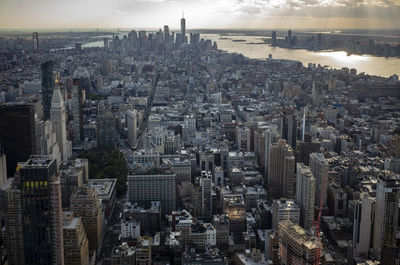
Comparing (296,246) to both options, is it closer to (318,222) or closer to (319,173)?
(318,222)

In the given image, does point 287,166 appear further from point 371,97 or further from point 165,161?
point 371,97

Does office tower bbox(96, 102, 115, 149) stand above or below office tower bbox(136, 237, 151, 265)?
above

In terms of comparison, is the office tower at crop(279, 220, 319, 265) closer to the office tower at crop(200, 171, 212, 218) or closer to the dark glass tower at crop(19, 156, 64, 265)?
the office tower at crop(200, 171, 212, 218)

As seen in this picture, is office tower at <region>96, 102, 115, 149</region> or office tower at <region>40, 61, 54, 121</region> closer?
office tower at <region>40, 61, 54, 121</region>

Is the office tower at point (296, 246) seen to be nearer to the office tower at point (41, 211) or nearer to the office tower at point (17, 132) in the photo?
the office tower at point (41, 211)

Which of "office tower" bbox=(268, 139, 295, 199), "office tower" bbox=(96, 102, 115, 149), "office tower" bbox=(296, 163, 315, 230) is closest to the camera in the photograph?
"office tower" bbox=(296, 163, 315, 230)

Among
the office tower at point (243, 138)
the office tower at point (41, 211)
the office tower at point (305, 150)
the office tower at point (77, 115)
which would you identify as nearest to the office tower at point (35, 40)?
the office tower at point (77, 115)

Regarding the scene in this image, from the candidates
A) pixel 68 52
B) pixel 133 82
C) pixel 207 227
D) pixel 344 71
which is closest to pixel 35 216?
pixel 207 227

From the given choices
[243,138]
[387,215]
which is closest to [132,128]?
[243,138]

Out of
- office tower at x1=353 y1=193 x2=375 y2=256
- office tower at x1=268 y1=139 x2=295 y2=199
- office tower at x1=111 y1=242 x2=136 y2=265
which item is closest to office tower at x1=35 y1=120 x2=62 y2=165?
office tower at x1=111 y1=242 x2=136 y2=265
